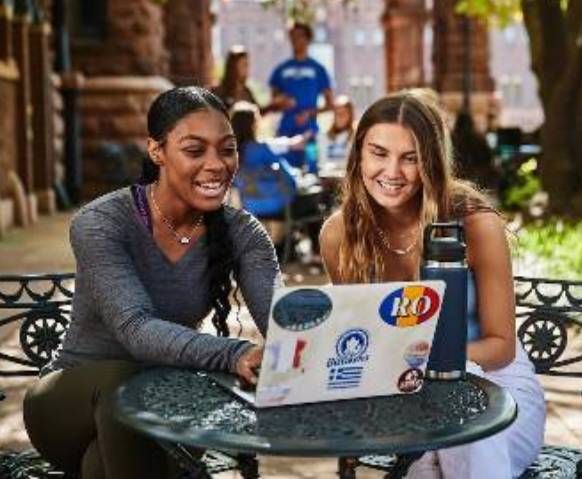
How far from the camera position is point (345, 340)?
7.31 ft

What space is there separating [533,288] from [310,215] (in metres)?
5.89

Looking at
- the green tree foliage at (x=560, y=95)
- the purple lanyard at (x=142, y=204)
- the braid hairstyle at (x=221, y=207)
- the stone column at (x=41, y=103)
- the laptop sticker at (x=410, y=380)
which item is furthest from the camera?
the stone column at (x=41, y=103)

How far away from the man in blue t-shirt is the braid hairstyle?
7388 mm

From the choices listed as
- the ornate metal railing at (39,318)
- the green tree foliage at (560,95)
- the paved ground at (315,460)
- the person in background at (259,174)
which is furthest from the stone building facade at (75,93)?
the ornate metal railing at (39,318)

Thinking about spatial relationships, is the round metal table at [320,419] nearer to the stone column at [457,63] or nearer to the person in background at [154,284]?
the person in background at [154,284]

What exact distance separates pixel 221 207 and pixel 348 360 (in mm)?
820

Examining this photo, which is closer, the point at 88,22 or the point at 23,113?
Result: the point at 23,113

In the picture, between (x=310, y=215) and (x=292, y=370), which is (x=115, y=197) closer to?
(x=292, y=370)

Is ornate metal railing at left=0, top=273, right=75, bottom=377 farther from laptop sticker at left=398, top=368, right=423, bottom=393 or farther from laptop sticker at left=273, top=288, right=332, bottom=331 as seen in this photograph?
laptop sticker at left=273, top=288, right=332, bottom=331

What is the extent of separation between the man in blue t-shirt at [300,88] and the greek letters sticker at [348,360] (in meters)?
8.09

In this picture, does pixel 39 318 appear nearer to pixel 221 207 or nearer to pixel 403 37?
pixel 221 207

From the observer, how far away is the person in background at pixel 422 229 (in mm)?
2908

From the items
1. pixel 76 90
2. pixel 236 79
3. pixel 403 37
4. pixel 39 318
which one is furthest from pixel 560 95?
pixel 403 37

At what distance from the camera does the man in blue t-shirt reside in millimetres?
10406
